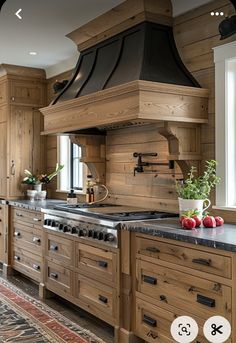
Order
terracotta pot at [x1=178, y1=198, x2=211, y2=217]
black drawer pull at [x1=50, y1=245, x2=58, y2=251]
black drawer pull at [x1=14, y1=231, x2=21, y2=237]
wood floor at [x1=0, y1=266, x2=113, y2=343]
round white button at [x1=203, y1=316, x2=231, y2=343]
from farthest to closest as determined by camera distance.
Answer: black drawer pull at [x1=14, y1=231, x2=21, y2=237], black drawer pull at [x1=50, y1=245, x2=58, y2=251], wood floor at [x1=0, y1=266, x2=113, y2=343], terracotta pot at [x1=178, y1=198, x2=211, y2=217], round white button at [x1=203, y1=316, x2=231, y2=343]

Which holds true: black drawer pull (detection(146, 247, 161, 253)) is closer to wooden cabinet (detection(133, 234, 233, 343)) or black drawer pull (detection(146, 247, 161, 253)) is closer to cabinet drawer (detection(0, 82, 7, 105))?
wooden cabinet (detection(133, 234, 233, 343))

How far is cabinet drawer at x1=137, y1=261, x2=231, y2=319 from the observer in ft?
7.68

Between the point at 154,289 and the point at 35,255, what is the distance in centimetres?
217

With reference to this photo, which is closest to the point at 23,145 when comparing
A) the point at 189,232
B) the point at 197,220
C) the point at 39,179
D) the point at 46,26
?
the point at 39,179

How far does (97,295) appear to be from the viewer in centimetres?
345

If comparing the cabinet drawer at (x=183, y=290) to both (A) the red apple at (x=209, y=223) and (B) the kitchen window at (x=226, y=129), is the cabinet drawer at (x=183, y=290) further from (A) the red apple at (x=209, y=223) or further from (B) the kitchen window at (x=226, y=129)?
(B) the kitchen window at (x=226, y=129)

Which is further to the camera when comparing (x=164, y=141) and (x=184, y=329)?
(x=164, y=141)

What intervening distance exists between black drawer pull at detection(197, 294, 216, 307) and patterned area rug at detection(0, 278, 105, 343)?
3.63 feet

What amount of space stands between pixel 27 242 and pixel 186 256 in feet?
9.03

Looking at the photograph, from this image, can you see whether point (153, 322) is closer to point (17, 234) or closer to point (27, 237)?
point (27, 237)

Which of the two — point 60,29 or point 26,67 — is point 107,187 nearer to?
point 60,29

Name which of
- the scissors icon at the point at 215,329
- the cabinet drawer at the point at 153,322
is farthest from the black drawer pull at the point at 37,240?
the scissors icon at the point at 215,329

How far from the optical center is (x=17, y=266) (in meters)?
5.20

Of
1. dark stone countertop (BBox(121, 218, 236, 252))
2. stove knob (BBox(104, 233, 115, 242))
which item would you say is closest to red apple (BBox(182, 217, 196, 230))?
dark stone countertop (BBox(121, 218, 236, 252))
